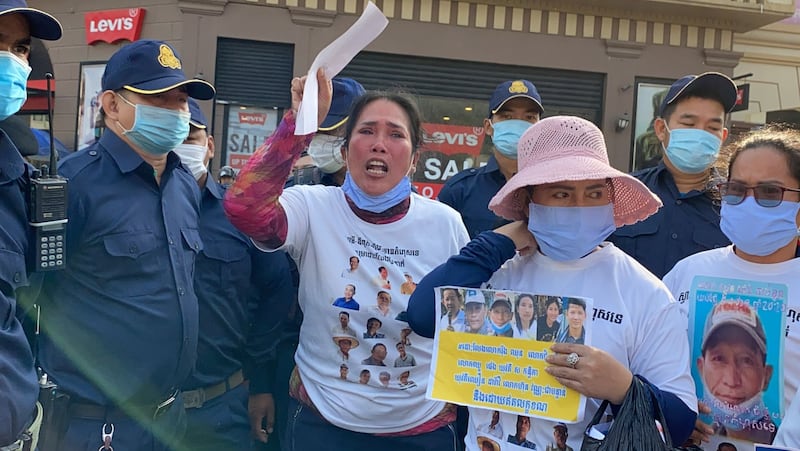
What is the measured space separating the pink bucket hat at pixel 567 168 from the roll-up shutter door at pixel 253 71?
8.88 metres

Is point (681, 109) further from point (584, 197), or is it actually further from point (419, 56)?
point (419, 56)

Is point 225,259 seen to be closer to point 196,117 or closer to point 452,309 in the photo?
point 196,117

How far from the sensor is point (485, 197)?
4332 mm

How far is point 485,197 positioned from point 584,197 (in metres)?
2.30

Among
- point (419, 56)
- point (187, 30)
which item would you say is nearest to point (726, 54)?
point (419, 56)

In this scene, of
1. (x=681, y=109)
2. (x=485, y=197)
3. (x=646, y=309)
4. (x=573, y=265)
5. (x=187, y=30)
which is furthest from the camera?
(x=187, y=30)

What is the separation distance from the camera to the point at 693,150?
3.44 metres

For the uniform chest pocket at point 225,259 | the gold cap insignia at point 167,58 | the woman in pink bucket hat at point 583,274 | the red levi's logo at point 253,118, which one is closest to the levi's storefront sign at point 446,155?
the red levi's logo at point 253,118

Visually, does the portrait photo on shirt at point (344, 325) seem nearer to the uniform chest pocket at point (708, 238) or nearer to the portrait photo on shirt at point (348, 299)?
the portrait photo on shirt at point (348, 299)

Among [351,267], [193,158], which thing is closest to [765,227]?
[351,267]

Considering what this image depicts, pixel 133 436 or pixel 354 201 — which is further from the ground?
pixel 354 201

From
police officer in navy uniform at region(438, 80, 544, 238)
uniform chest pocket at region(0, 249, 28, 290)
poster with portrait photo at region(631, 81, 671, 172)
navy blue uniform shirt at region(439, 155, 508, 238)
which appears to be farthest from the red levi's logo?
uniform chest pocket at region(0, 249, 28, 290)

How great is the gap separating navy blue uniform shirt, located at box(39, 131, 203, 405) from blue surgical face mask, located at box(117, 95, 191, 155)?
0.25 feet

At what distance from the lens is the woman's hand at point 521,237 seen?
6.79 ft
